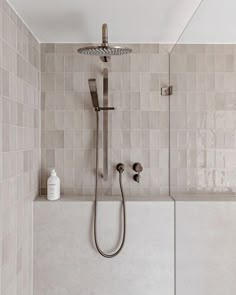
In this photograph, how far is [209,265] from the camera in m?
1.49

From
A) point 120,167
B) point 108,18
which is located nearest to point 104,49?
point 108,18

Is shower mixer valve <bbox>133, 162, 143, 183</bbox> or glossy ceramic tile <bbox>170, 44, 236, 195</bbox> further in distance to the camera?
shower mixer valve <bbox>133, 162, 143, 183</bbox>

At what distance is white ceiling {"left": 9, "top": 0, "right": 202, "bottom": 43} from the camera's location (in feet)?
5.52

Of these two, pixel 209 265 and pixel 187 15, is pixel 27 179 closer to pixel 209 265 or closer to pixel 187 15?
pixel 209 265

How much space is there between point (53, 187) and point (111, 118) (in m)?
0.62

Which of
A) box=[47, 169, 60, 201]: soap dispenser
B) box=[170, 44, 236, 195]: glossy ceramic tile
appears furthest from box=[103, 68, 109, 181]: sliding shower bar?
box=[170, 44, 236, 195]: glossy ceramic tile

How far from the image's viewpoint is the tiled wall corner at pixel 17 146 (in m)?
1.55

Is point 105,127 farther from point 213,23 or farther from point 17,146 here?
point 213,23

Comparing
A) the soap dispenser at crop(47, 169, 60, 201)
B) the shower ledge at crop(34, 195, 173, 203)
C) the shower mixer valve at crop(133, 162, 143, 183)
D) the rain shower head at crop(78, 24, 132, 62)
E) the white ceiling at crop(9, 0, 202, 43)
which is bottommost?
the shower ledge at crop(34, 195, 173, 203)

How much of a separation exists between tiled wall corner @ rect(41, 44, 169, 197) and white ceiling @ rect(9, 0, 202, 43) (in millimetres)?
142

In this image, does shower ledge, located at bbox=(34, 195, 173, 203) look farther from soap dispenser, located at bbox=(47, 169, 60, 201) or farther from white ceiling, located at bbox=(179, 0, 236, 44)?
white ceiling, located at bbox=(179, 0, 236, 44)

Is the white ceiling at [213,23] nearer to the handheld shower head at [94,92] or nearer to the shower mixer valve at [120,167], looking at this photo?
the handheld shower head at [94,92]

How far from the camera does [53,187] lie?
2.11 metres

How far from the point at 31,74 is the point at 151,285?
1580 mm
